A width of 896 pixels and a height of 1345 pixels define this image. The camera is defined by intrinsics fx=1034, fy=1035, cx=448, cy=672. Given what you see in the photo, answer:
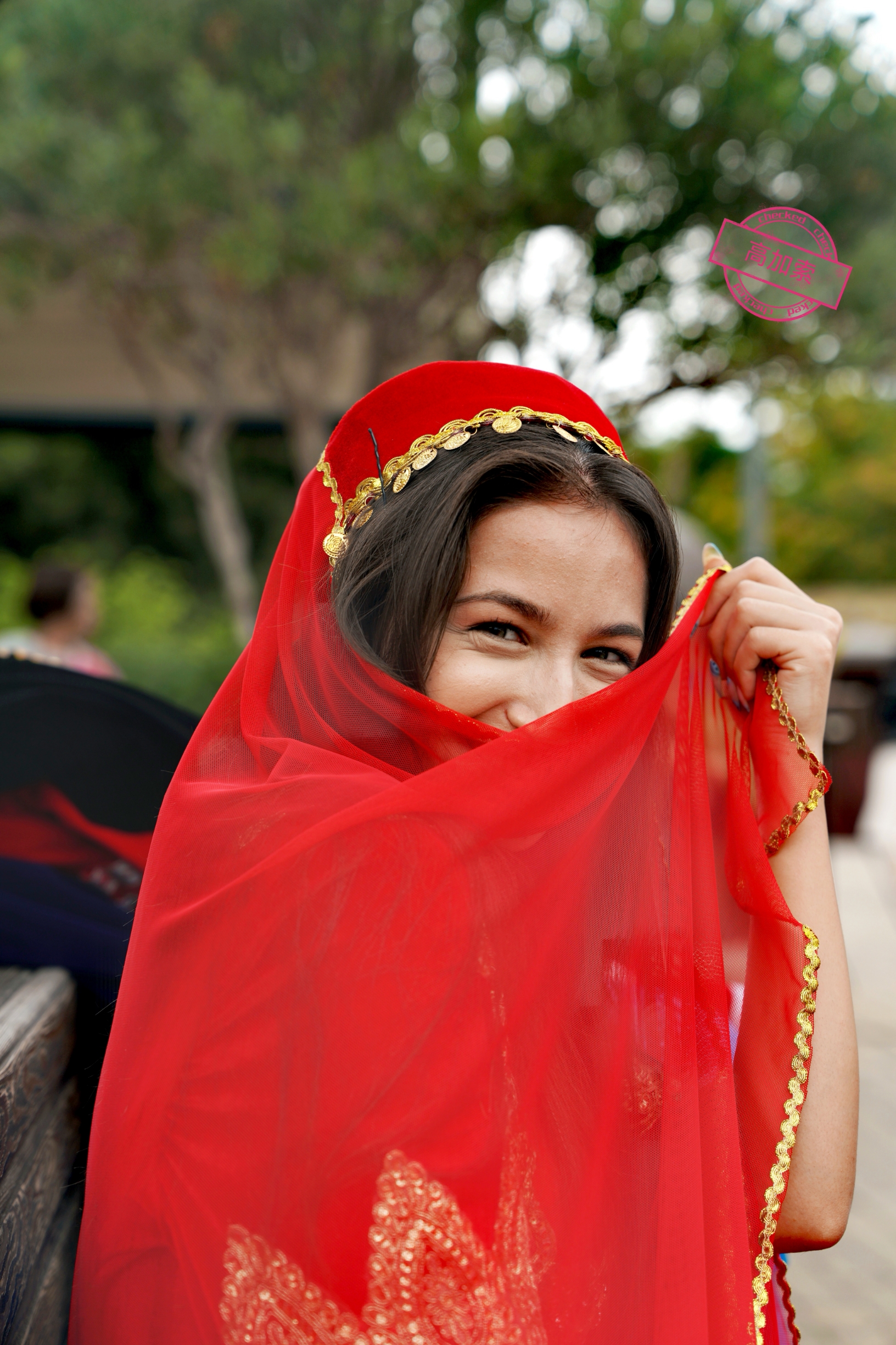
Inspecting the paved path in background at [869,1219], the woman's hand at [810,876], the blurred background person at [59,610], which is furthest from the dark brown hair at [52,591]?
the woman's hand at [810,876]

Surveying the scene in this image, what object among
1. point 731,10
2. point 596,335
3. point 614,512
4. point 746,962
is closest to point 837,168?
point 731,10

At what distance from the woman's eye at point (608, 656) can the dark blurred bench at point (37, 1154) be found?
2.68ft

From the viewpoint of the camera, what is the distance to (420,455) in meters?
1.41

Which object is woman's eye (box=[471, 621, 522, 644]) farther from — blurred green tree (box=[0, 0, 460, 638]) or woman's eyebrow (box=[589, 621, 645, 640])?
blurred green tree (box=[0, 0, 460, 638])

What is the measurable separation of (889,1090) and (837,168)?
14.5 ft

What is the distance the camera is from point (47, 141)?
6.97 meters

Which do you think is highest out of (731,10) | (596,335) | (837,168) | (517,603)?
(731,10)

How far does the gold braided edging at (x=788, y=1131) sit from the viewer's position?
3.34 ft

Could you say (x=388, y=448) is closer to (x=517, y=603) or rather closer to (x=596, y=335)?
(x=517, y=603)

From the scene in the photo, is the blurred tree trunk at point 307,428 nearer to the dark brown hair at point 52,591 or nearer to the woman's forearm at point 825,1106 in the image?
the dark brown hair at point 52,591

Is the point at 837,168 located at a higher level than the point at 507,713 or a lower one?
higher

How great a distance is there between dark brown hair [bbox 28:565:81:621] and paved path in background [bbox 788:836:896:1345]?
4.33m

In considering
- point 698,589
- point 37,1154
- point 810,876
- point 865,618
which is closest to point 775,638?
point 698,589

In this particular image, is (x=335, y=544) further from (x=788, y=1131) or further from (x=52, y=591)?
(x=52, y=591)
